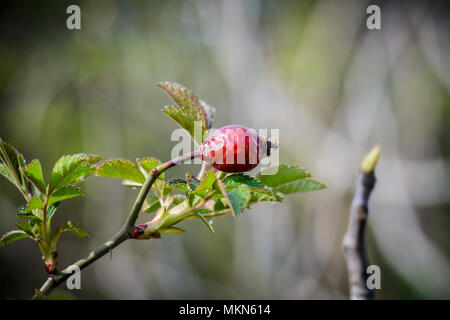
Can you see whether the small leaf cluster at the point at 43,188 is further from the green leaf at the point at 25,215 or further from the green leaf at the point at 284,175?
the green leaf at the point at 284,175

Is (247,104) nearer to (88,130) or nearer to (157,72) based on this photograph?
(157,72)

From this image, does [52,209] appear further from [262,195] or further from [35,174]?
[262,195]

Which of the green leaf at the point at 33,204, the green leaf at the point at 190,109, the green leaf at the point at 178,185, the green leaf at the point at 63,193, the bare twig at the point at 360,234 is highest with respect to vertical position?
the green leaf at the point at 190,109

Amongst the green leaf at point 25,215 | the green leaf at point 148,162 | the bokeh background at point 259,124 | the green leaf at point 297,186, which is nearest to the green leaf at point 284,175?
the green leaf at point 297,186

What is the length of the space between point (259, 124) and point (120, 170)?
281cm

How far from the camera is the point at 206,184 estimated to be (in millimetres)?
294

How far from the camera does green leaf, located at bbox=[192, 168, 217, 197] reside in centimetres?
29

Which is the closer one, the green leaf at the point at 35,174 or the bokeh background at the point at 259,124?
the green leaf at the point at 35,174

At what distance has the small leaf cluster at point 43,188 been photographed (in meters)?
0.31

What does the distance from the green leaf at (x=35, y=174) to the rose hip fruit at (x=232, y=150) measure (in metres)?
0.15

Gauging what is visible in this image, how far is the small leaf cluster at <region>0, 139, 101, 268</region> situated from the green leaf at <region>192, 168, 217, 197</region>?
10 cm

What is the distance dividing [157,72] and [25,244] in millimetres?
1786

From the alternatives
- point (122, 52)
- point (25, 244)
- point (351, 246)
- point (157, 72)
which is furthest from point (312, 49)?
point (351, 246)
